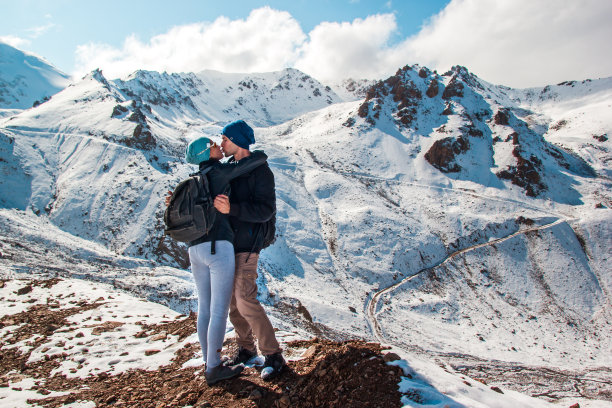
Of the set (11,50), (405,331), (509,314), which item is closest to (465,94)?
(509,314)

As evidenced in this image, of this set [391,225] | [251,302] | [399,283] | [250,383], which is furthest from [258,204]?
[391,225]

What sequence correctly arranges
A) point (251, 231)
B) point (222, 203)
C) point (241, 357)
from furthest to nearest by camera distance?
point (241, 357) < point (251, 231) < point (222, 203)

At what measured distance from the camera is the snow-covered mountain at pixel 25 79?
12356 cm

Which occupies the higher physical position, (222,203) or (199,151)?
(199,151)

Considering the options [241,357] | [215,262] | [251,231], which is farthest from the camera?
[241,357]

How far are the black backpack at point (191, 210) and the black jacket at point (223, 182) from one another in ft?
0.27

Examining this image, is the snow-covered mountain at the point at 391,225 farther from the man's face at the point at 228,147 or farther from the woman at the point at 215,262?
the man's face at the point at 228,147

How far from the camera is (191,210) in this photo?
449cm

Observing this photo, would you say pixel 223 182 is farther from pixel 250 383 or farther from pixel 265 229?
pixel 250 383

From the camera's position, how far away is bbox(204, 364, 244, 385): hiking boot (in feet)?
15.7

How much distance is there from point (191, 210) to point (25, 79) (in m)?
187

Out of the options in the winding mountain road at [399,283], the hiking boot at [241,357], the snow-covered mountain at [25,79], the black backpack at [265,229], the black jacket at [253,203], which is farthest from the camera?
the snow-covered mountain at [25,79]

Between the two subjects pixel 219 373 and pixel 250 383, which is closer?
pixel 250 383

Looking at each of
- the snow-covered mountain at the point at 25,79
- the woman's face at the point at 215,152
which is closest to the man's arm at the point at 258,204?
the woman's face at the point at 215,152
